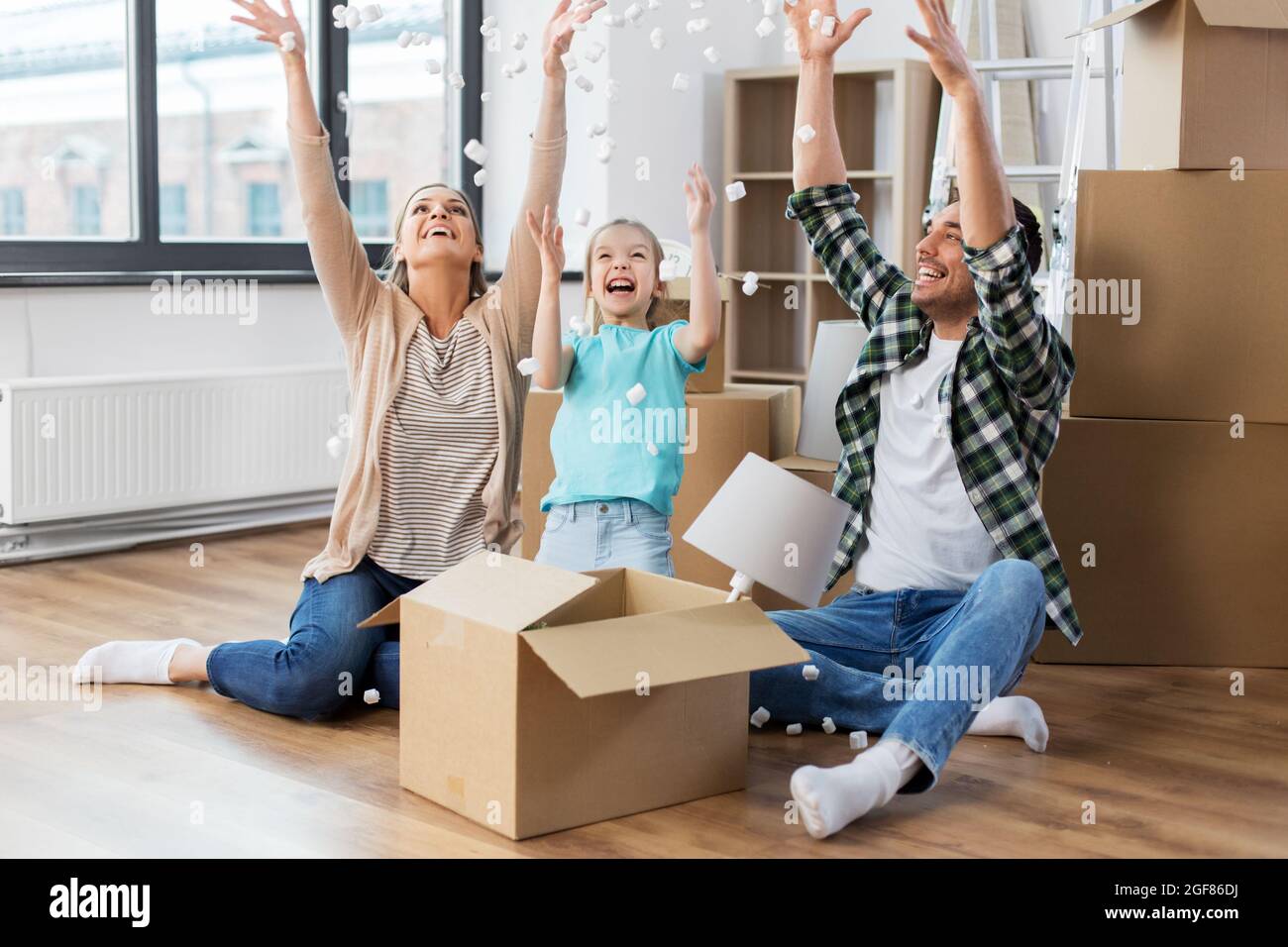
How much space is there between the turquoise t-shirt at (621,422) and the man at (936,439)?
28 centimetres

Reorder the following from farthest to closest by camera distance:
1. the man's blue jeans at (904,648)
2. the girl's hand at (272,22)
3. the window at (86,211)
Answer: the window at (86,211) < the girl's hand at (272,22) < the man's blue jeans at (904,648)

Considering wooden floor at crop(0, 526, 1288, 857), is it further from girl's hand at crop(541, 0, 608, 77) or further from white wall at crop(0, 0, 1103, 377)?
white wall at crop(0, 0, 1103, 377)

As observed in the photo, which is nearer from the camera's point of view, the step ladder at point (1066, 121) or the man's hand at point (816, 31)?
the man's hand at point (816, 31)

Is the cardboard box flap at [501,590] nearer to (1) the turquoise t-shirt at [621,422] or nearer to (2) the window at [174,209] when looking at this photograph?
(1) the turquoise t-shirt at [621,422]

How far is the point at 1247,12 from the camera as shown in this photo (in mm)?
2500

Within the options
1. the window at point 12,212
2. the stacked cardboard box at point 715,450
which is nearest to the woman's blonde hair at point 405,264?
the stacked cardboard box at point 715,450

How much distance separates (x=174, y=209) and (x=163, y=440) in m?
0.82

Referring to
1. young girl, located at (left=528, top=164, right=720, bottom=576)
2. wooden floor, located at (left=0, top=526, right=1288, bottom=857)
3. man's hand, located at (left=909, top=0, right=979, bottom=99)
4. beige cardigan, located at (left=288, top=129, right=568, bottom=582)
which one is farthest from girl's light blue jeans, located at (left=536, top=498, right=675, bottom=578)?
man's hand, located at (left=909, top=0, right=979, bottom=99)

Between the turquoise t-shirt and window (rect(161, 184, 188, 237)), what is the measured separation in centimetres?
229

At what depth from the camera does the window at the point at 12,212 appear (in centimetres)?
385

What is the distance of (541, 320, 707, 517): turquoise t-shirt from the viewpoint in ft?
7.59

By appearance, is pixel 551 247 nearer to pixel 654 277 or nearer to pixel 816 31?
pixel 654 277

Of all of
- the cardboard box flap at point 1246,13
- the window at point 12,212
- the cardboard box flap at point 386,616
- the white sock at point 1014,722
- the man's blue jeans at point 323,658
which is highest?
the cardboard box flap at point 1246,13
